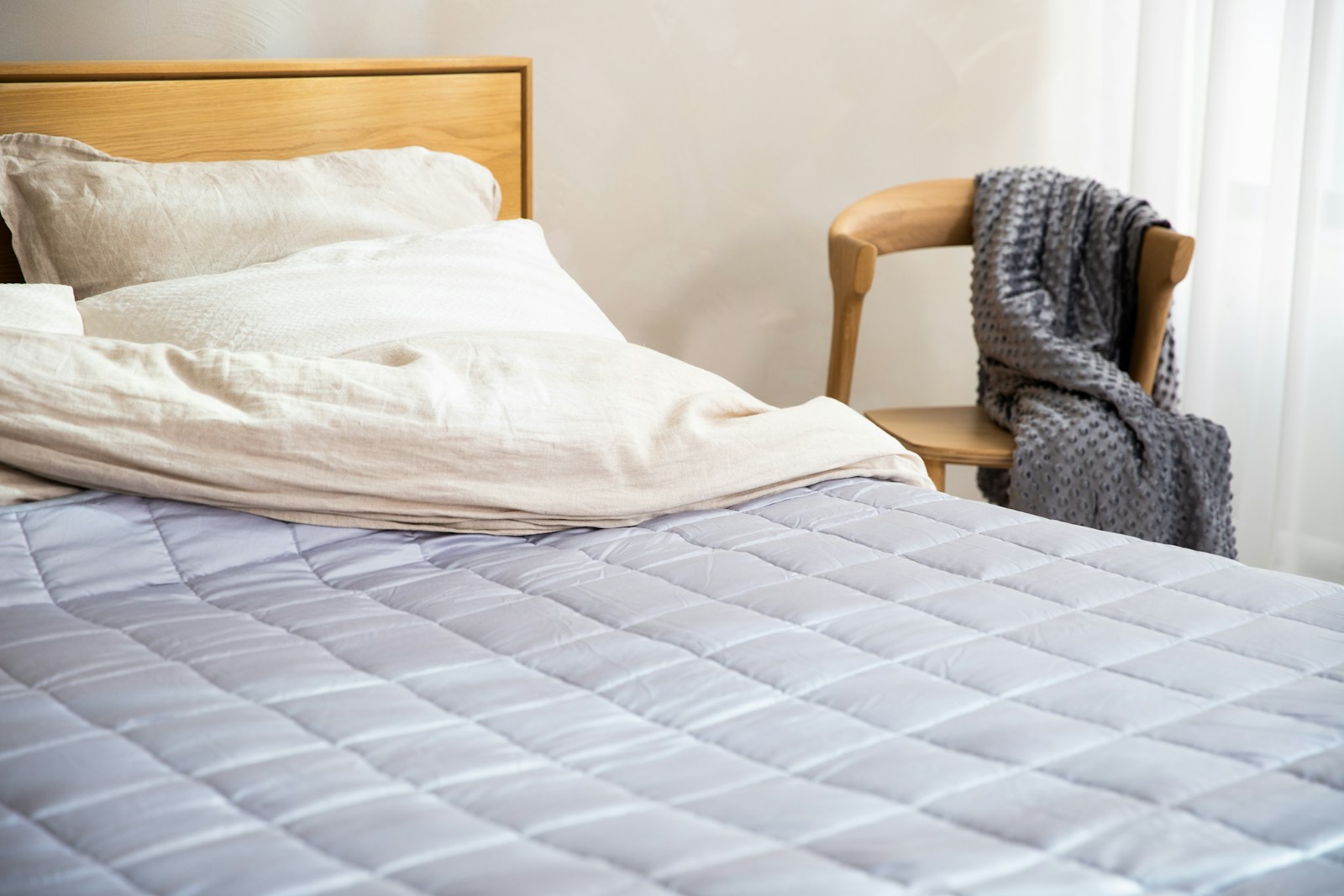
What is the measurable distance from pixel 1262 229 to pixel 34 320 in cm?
234

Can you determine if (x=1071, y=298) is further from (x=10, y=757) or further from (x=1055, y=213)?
(x=10, y=757)

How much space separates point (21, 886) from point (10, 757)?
0.60 feet

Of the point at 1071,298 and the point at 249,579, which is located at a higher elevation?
the point at 1071,298

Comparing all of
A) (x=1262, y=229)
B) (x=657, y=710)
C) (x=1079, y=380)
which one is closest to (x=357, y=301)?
(x=657, y=710)

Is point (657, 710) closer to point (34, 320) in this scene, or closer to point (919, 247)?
point (34, 320)

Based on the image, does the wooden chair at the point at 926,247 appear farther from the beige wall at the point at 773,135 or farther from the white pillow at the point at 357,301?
the white pillow at the point at 357,301

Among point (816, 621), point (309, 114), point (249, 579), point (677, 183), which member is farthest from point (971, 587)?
point (677, 183)

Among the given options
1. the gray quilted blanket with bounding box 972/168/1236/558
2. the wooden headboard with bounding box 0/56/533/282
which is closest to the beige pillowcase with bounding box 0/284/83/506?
the wooden headboard with bounding box 0/56/533/282

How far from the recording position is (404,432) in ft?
4.69

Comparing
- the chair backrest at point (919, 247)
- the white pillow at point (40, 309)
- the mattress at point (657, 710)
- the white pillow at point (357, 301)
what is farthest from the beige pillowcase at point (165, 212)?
the chair backrest at point (919, 247)

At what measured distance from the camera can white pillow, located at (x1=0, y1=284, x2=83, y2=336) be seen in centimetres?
151

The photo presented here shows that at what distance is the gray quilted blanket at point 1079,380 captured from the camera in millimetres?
2254

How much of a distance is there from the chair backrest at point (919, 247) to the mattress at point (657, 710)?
967mm

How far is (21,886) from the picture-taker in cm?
80
